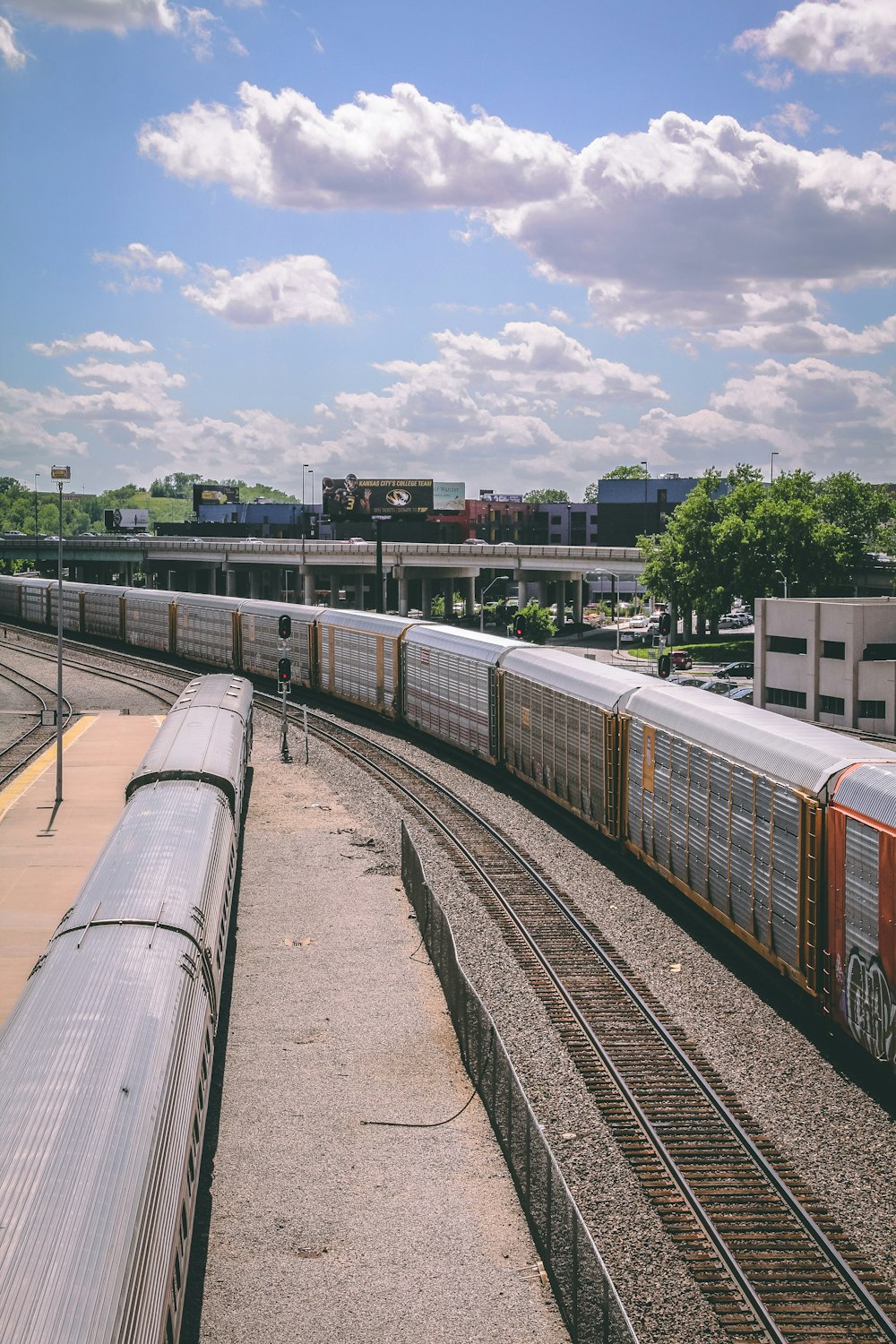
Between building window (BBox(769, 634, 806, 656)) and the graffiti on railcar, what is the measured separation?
51276 millimetres

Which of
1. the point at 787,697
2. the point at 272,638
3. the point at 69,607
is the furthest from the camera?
the point at 69,607

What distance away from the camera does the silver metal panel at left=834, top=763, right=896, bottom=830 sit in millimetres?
14289

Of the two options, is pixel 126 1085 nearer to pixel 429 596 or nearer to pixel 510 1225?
pixel 510 1225

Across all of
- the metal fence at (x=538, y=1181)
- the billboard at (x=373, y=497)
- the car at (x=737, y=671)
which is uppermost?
the billboard at (x=373, y=497)

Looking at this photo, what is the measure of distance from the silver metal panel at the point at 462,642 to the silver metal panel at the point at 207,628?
1685cm

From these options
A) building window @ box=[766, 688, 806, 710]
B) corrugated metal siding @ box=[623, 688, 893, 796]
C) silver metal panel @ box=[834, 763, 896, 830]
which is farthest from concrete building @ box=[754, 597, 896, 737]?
silver metal panel @ box=[834, 763, 896, 830]

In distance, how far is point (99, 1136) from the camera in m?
8.82

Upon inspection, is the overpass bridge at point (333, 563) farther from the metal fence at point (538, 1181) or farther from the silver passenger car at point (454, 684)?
the metal fence at point (538, 1181)

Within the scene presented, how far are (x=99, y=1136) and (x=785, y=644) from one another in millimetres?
60298

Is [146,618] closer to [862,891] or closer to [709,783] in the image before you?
[709,783]

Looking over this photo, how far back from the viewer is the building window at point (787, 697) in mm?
63781

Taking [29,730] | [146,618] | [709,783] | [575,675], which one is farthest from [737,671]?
[709,783]

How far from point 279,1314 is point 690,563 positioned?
89.1m

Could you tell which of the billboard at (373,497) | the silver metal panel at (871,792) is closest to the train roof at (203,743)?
the silver metal panel at (871,792)
